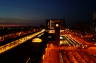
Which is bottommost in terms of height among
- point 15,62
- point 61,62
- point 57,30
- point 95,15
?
point 15,62

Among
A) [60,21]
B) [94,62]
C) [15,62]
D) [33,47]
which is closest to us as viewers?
[94,62]

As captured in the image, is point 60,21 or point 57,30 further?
point 60,21

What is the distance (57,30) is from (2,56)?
12223 mm

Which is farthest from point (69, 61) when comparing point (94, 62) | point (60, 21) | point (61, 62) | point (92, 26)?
point (60, 21)

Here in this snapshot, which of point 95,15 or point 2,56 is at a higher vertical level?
point 95,15

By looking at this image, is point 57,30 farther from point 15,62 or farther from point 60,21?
point 60,21

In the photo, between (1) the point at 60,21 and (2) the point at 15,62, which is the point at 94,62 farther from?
(1) the point at 60,21

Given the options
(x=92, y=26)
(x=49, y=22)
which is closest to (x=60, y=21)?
(x=49, y=22)

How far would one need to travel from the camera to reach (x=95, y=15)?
8350 centimetres

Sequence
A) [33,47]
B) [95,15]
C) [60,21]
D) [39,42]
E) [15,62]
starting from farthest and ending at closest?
[60,21] → [95,15] → [39,42] → [33,47] → [15,62]

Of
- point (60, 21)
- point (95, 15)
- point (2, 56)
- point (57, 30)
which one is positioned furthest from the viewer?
point (60, 21)

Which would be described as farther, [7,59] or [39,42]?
[39,42]

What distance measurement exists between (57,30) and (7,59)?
1167cm

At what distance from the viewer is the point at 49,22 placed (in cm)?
9769
